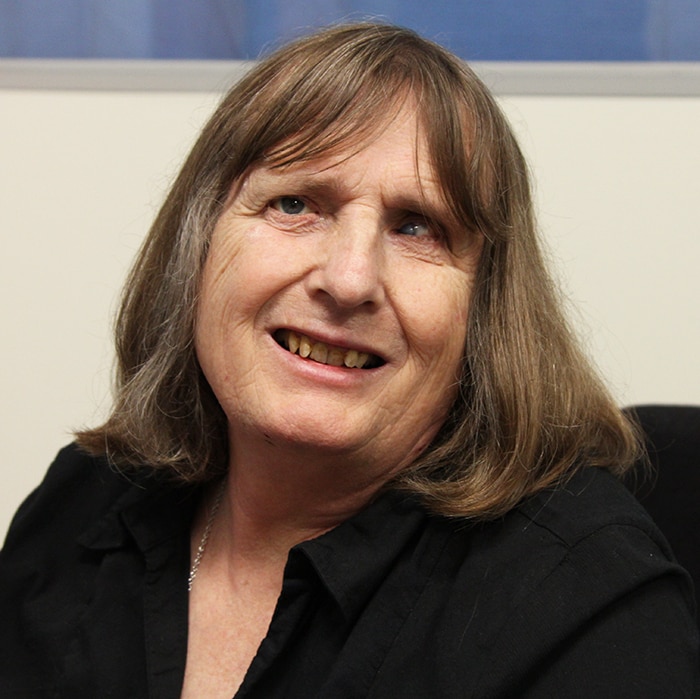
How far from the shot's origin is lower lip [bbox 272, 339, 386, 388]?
1.19 meters

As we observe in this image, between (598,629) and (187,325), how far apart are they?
0.71m

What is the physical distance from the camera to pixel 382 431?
4.07 ft

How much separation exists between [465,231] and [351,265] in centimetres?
19

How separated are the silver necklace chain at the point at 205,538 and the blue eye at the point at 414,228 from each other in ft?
1.82

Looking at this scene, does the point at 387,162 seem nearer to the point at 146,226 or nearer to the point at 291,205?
the point at 291,205

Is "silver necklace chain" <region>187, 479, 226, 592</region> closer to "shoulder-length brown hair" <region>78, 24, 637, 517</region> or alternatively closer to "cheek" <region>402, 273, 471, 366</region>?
"shoulder-length brown hair" <region>78, 24, 637, 517</region>

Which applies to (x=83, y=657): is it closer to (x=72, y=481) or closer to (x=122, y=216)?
(x=72, y=481)

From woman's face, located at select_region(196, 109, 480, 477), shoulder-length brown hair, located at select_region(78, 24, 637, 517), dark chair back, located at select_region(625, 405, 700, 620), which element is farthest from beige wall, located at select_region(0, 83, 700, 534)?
woman's face, located at select_region(196, 109, 480, 477)

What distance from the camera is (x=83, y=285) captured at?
2154 millimetres

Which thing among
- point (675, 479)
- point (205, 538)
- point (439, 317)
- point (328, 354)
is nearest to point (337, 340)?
point (328, 354)

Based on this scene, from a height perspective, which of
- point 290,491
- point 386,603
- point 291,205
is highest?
point 291,205

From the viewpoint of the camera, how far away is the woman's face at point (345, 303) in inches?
46.7

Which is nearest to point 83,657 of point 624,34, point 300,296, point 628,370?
point 300,296

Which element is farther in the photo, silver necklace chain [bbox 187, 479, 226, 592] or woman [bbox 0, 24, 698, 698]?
silver necklace chain [bbox 187, 479, 226, 592]
